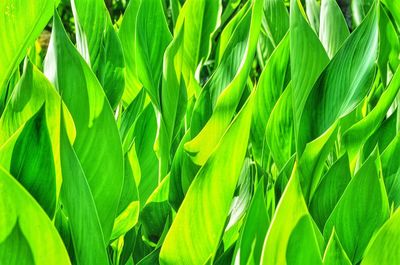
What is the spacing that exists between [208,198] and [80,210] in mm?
102

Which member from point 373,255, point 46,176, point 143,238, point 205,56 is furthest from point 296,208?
point 205,56

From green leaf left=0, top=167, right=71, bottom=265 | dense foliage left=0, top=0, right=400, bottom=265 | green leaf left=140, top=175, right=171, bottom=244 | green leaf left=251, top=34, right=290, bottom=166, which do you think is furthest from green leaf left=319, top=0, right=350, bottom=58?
green leaf left=0, top=167, right=71, bottom=265

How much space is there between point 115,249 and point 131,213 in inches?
3.2

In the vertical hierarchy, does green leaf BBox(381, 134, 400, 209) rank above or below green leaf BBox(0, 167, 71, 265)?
below

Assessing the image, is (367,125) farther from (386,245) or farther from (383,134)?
(386,245)

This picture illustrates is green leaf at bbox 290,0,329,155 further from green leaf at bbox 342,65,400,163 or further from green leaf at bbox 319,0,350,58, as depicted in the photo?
green leaf at bbox 319,0,350,58

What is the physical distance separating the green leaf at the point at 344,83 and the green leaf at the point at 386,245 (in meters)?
0.26

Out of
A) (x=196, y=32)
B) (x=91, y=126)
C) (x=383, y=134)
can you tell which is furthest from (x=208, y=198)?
(x=196, y=32)

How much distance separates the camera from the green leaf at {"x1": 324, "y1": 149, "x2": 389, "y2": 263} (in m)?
0.61

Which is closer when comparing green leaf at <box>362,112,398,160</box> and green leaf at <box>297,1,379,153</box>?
green leaf at <box>297,1,379,153</box>

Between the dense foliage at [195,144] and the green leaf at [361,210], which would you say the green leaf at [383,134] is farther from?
the green leaf at [361,210]

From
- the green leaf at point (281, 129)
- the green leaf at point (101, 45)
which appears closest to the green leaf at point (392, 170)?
the green leaf at point (281, 129)

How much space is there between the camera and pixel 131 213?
72 cm

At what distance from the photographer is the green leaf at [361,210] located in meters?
0.61
